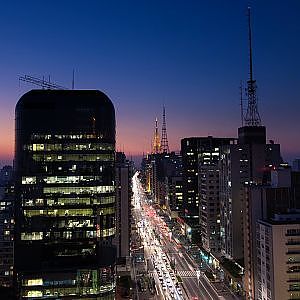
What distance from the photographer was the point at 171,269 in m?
102

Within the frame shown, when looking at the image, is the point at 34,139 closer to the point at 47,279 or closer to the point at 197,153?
the point at 47,279

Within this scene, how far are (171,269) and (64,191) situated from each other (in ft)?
148

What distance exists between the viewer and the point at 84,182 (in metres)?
66.4

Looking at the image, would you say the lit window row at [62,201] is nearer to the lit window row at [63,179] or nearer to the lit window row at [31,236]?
the lit window row at [63,179]

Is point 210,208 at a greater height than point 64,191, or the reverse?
point 64,191

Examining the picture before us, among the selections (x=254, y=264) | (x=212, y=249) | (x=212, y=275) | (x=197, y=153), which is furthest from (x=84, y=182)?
(x=197, y=153)

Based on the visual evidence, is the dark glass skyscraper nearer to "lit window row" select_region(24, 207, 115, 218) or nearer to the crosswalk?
"lit window row" select_region(24, 207, 115, 218)

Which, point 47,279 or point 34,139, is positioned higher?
point 34,139

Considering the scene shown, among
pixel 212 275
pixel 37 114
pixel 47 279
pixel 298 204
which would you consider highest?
pixel 37 114

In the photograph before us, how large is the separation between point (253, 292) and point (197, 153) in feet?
347

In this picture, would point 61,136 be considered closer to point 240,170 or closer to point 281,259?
point 281,259

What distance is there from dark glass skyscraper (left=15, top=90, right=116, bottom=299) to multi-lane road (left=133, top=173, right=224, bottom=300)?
22383 mm

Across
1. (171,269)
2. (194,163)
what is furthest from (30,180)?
(194,163)

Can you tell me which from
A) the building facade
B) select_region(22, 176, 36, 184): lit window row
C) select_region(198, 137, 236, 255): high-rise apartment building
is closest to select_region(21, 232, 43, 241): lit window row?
select_region(22, 176, 36, 184): lit window row
